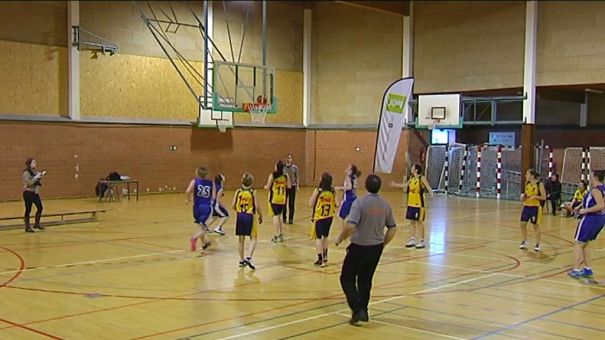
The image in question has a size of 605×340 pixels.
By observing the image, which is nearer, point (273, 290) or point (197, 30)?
point (273, 290)

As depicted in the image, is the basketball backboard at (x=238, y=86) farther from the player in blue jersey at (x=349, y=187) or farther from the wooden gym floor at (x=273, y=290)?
the player in blue jersey at (x=349, y=187)

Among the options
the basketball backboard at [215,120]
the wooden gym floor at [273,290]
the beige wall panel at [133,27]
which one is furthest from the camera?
the basketball backboard at [215,120]

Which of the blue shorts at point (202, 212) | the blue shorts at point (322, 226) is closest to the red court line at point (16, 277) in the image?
the blue shorts at point (202, 212)

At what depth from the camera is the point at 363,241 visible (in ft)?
26.7

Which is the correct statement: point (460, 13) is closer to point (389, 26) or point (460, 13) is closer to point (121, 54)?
point (389, 26)

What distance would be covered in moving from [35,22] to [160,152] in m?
7.12

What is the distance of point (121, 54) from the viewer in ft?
90.6

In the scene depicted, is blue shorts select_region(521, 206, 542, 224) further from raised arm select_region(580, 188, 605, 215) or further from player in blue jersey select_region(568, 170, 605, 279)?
raised arm select_region(580, 188, 605, 215)

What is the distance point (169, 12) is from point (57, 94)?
19.8 ft

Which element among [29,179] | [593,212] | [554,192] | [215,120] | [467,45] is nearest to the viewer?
[593,212]

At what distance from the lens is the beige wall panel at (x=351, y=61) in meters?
32.1

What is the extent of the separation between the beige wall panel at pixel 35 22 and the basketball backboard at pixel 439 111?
14.5 m

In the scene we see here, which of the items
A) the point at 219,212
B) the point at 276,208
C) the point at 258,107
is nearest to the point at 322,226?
the point at 276,208

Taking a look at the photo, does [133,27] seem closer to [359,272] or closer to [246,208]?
[246,208]
